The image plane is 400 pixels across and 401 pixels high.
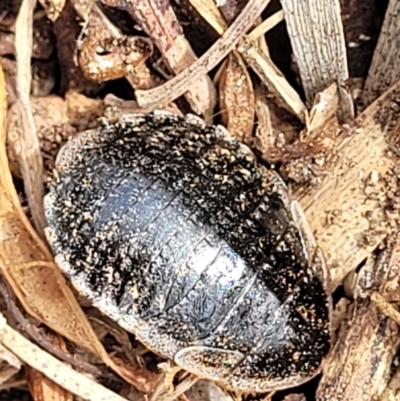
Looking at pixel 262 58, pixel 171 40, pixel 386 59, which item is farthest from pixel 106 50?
pixel 386 59

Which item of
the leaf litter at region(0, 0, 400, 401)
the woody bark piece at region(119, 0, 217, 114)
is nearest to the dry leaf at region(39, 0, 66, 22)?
the leaf litter at region(0, 0, 400, 401)

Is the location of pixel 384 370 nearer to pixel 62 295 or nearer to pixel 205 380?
pixel 205 380

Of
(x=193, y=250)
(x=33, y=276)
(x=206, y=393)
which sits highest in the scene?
(x=193, y=250)

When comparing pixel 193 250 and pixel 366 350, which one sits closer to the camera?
pixel 193 250

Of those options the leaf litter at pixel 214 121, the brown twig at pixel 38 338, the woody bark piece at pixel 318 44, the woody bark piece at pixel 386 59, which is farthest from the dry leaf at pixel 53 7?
the woody bark piece at pixel 386 59

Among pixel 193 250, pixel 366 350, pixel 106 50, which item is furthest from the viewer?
pixel 106 50

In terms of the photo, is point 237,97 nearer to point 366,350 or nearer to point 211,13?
point 211,13

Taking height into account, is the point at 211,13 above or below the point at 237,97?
above

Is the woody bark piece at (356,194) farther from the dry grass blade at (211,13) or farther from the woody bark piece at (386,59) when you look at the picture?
the dry grass blade at (211,13)

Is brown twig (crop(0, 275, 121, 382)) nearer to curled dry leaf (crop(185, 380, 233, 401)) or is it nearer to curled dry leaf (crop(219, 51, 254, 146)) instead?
curled dry leaf (crop(185, 380, 233, 401))
